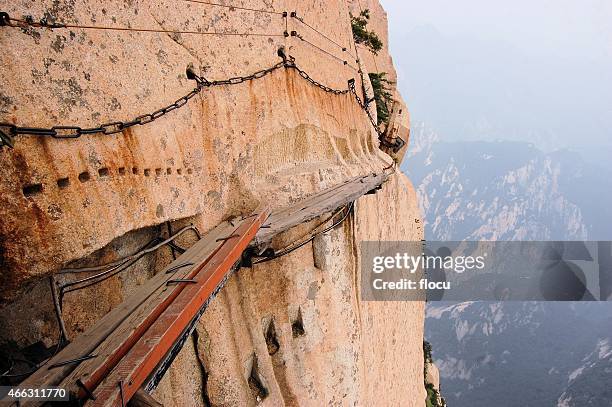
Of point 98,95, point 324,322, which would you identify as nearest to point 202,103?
point 98,95

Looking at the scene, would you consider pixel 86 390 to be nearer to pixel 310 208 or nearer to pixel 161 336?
pixel 161 336

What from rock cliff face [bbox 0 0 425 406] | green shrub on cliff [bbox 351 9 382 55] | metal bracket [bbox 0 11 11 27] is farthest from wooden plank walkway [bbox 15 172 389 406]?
green shrub on cliff [bbox 351 9 382 55]

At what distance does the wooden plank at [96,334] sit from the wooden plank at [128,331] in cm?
3

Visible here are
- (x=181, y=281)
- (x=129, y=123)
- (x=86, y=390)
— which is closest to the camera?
(x=86, y=390)

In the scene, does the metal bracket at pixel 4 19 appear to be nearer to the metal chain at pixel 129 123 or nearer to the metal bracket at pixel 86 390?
the metal chain at pixel 129 123

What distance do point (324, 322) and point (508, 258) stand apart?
75.9 m

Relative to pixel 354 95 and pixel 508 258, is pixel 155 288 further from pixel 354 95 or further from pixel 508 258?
pixel 508 258

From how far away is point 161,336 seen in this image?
116 inches

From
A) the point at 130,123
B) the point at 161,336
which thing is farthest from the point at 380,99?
the point at 161,336

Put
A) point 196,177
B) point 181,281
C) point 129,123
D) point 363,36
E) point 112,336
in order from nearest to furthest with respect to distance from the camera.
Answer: point 112,336 < point 181,281 < point 129,123 < point 196,177 < point 363,36

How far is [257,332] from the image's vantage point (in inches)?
262

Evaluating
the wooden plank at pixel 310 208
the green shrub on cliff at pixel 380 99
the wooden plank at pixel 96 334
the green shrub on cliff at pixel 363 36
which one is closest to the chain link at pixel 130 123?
the wooden plank at pixel 96 334

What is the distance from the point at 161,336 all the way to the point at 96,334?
667 millimetres

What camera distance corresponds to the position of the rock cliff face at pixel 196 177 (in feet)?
11.8
